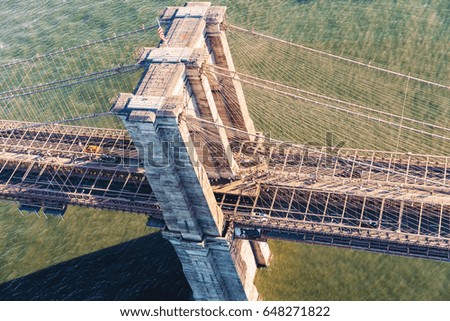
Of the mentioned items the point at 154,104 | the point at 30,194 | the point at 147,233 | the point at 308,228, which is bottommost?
the point at 147,233

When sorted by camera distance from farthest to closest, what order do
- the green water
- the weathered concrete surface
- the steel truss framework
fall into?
the green water
the steel truss framework
the weathered concrete surface

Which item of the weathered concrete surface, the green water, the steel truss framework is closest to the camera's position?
the weathered concrete surface

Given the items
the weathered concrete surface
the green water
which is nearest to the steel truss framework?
the weathered concrete surface

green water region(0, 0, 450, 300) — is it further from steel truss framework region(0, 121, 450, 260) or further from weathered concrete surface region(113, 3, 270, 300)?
steel truss framework region(0, 121, 450, 260)

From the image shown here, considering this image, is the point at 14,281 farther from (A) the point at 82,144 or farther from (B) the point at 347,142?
(B) the point at 347,142

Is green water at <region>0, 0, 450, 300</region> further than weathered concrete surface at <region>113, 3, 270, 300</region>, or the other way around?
green water at <region>0, 0, 450, 300</region>

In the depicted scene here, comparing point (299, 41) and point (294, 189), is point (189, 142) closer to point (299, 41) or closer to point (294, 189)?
point (294, 189)

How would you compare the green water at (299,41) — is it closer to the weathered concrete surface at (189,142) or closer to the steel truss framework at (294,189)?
the weathered concrete surface at (189,142)
